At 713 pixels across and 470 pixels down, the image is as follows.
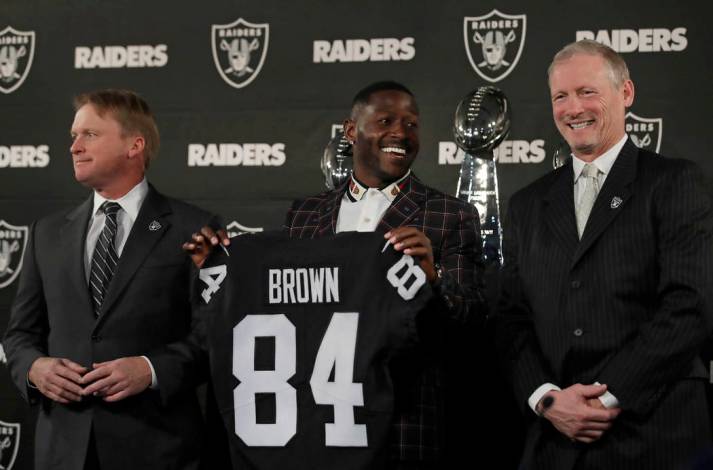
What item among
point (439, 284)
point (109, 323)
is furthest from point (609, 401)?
point (109, 323)

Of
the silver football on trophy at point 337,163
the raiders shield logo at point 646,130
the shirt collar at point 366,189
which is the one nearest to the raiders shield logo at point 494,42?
the raiders shield logo at point 646,130

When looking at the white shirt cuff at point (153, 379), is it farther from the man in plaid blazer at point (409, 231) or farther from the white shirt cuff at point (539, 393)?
the white shirt cuff at point (539, 393)

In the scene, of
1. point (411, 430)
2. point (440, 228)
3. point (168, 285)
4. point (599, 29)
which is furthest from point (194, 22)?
point (411, 430)

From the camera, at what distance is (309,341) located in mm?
2141

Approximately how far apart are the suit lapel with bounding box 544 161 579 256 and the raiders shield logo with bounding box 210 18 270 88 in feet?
6.65

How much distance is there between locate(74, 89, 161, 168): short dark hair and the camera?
2660 millimetres

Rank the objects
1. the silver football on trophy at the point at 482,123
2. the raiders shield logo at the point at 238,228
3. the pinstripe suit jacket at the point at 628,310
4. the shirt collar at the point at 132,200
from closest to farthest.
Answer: the pinstripe suit jacket at the point at 628,310
the shirt collar at the point at 132,200
the silver football on trophy at the point at 482,123
the raiders shield logo at the point at 238,228

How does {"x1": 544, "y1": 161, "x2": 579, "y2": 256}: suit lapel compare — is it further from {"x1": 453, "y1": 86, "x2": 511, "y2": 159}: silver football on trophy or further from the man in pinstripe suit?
{"x1": 453, "y1": 86, "x2": 511, "y2": 159}: silver football on trophy

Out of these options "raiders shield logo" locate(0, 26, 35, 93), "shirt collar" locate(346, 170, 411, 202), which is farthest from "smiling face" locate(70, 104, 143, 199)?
"raiders shield logo" locate(0, 26, 35, 93)

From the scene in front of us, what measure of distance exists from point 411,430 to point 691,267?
26.9 inches

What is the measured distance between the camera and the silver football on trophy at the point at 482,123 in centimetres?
291

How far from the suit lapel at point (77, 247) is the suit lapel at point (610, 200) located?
3.96ft

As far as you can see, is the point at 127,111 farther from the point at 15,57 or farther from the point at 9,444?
the point at 9,444

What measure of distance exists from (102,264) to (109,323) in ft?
0.53
